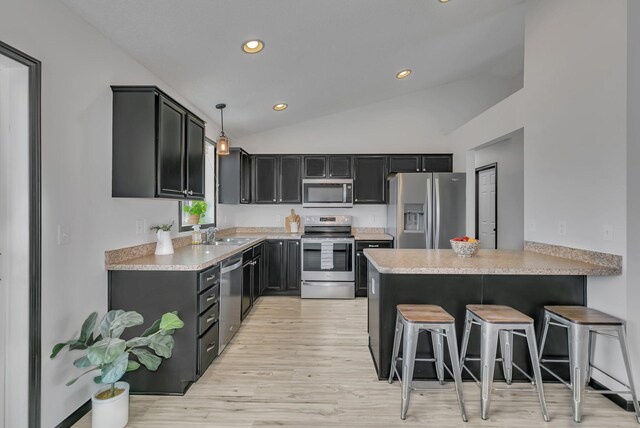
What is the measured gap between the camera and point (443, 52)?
3939 mm

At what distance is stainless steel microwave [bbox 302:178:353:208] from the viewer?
517 cm

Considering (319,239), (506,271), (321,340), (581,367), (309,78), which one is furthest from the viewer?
(319,239)

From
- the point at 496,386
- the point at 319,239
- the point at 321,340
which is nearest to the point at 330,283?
the point at 319,239

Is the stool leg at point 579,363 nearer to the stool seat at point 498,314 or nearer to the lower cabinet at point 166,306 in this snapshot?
the stool seat at point 498,314

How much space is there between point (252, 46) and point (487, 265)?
2.43m

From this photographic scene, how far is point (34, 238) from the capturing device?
1.76 meters

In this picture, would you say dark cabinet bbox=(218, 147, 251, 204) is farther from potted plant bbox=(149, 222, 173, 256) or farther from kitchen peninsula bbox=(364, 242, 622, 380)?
kitchen peninsula bbox=(364, 242, 622, 380)

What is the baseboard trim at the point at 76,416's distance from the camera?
1968 millimetres

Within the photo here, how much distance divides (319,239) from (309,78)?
84.6 inches

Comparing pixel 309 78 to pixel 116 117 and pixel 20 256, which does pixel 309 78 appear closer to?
pixel 116 117

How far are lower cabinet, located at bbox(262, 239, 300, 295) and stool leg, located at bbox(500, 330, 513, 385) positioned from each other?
9.71 feet

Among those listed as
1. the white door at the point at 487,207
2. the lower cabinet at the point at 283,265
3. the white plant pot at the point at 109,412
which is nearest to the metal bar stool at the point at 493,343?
the white plant pot at the point at 109,412

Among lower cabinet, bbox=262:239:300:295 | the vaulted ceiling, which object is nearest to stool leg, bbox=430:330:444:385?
the vaulted ceiling

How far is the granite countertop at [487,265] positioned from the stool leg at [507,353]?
46 centimetres
